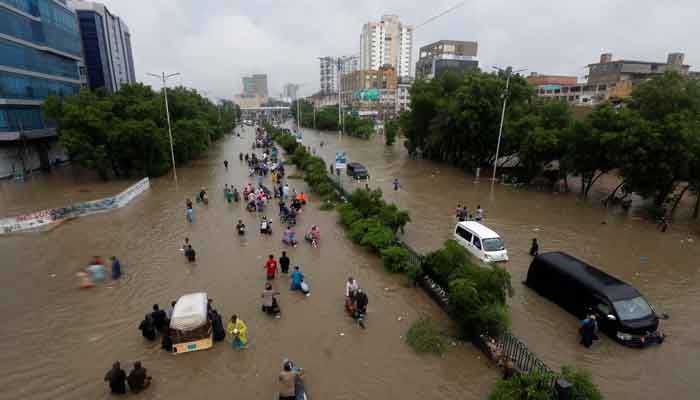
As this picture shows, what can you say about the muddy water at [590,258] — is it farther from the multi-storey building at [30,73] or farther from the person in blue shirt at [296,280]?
the multi-storey building at [30,73]

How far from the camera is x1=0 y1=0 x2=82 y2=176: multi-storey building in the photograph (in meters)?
32.3

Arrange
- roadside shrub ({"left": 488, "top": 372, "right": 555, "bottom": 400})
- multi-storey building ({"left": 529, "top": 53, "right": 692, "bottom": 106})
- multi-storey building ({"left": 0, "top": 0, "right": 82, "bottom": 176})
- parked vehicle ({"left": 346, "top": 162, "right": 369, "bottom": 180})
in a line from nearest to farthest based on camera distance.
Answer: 1. roadside shrub ({"left": 488, "top": 372, "right": 555, "bottom": 400})
2. multi-storey building ({"left": 0, "top": 0, "right": 82, "bottom": 176})
3. parked vehicle ({"left": 346, "top": 162, "right": 369, "bottom": 180})
4. multi-storey building ({"left": 529, "top": 53, "right": 692, "bottom": 106})

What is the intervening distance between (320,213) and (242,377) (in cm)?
1492

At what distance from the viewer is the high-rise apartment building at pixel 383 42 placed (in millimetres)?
166750

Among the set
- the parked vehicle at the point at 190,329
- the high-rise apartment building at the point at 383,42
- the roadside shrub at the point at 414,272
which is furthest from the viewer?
the high-rise apartment building at the point at 383,42

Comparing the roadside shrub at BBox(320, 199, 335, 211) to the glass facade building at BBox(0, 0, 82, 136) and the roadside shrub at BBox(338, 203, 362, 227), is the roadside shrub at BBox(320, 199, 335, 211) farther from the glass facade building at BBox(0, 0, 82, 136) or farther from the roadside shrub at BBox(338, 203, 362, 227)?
the glass facade building at BBox(0, 0, 82, 136)

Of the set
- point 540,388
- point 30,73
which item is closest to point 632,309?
point 540,388

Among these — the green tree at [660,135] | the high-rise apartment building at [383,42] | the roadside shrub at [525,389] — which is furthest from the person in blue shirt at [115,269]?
the high-rise apartment building at [383,42]

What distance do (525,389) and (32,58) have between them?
50209mm

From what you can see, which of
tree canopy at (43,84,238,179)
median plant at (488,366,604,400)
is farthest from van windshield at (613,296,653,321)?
tree canopy at (43,84,238,179)

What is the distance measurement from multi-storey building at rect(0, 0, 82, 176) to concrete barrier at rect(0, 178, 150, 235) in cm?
1862

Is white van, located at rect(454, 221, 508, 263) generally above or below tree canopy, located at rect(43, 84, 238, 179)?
below

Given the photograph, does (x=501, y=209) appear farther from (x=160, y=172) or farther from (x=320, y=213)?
(x=160, y=172)

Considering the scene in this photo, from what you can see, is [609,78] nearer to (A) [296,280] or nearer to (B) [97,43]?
(A) [296,280]
